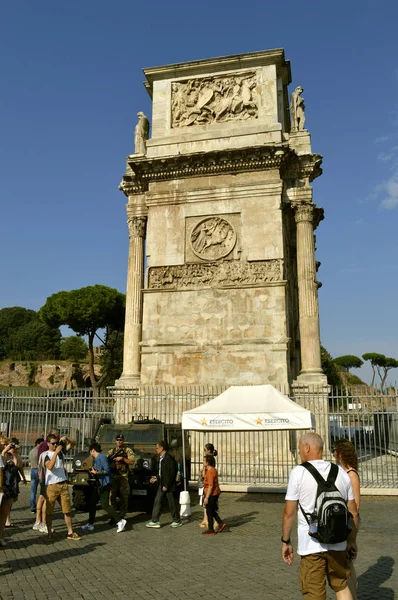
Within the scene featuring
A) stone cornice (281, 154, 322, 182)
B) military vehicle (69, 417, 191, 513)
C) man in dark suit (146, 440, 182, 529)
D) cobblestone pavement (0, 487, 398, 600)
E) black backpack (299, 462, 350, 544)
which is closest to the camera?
black backpack (299, 462, 350, 544)

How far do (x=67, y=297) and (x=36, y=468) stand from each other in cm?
3714

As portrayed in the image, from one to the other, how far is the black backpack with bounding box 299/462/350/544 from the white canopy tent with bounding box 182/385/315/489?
6.77m

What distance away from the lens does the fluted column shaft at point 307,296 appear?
17.1 metres

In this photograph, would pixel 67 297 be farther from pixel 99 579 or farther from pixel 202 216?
pixel 99 579

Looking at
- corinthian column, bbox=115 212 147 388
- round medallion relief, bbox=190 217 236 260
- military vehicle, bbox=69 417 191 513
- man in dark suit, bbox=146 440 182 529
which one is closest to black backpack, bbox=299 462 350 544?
man in dark suit, bbox=146 440 182 529

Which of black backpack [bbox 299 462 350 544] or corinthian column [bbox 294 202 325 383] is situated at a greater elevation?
corinthian column [bbox 294 202 325 383]

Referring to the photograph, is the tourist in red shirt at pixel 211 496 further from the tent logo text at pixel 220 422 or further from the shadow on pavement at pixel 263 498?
the shadow on pavement at pixel 263 498

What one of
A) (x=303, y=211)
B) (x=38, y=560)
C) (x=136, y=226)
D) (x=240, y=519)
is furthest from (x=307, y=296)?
(x=38, y=560)

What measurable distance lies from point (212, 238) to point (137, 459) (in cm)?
911

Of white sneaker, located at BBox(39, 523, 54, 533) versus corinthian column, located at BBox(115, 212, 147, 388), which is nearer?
white sneaker, located at BBox(39, 523, 54, 533)

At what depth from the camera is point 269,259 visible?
55.6ft

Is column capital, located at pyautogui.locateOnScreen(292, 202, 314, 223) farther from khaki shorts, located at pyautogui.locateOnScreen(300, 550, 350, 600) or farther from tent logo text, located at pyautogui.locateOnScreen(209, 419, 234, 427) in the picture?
khaki shorts, located at pyautogui.locateOnScreen(300, 550, 350, 600)

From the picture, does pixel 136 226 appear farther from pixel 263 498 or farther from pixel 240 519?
pixel 240 519

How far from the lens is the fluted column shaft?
673 inches
